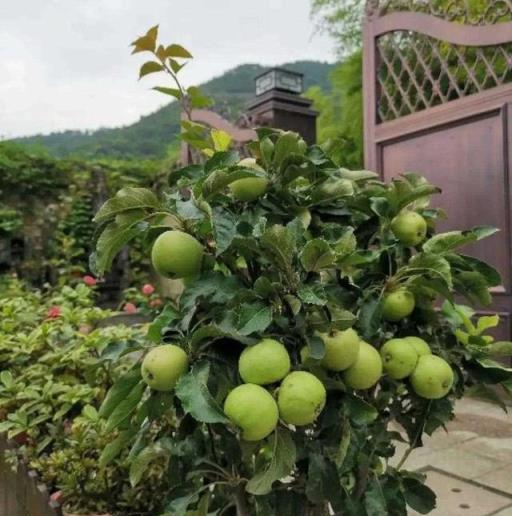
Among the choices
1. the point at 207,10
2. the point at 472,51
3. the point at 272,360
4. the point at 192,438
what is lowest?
the point at 192,438

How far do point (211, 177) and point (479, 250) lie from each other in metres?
3.12

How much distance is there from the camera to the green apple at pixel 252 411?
884 mm

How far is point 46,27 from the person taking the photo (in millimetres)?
8953

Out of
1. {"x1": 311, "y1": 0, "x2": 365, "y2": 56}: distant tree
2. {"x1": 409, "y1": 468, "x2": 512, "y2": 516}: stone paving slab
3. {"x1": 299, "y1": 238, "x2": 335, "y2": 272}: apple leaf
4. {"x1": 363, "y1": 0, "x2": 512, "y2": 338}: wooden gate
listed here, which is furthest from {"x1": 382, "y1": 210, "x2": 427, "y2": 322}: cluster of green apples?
{"x1": 311, "y1": 0, "x2": 365, "y2": 56}: distant tree

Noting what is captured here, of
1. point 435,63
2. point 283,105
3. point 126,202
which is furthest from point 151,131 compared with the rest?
point 126,202

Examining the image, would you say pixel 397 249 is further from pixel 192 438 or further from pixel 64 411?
pixel 64 411

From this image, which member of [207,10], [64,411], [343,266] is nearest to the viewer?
[343,266]

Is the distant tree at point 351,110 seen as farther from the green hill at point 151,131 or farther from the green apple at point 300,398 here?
the green hill at point 151,131

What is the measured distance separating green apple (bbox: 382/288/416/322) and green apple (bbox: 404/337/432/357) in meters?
0.06

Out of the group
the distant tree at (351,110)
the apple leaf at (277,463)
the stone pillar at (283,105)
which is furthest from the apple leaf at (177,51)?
the stone pillar at (283,105)

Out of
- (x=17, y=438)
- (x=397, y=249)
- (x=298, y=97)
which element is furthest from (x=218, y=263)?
(x=298, y=97)

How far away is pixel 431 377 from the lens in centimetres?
110

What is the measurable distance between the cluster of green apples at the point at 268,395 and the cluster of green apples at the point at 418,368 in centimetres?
26

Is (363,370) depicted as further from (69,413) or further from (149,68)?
(69,413)
